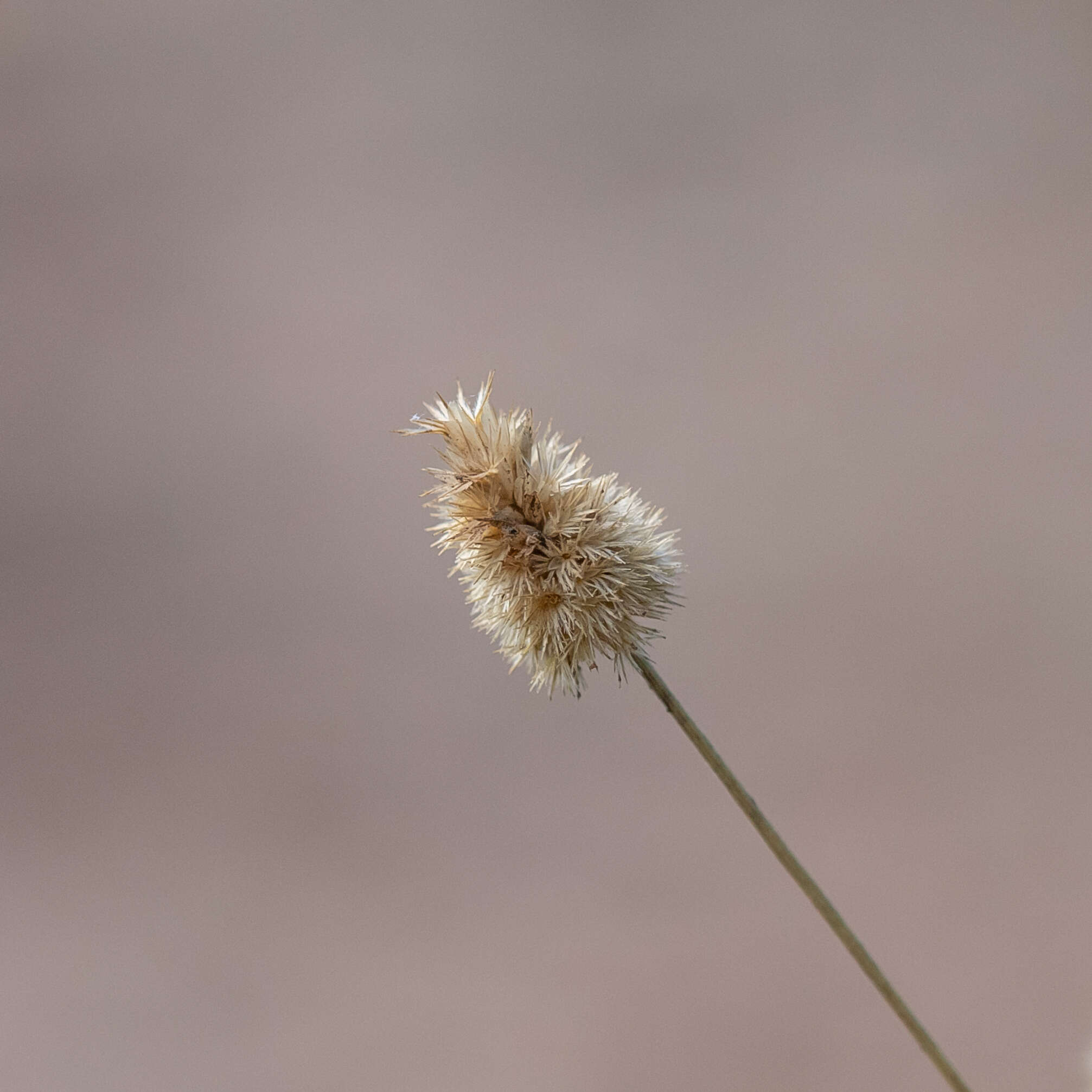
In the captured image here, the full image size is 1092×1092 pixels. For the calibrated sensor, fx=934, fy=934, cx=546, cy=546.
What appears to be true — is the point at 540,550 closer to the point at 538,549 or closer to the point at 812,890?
the point at 538,549

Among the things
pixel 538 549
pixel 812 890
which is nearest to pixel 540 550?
pixel 538 549

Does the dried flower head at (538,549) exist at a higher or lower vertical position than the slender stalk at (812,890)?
higher

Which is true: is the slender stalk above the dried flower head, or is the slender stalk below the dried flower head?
below

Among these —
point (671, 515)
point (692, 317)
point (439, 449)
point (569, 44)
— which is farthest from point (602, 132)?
point (439, 449)

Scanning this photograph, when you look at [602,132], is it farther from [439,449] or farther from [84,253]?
[439,449]
